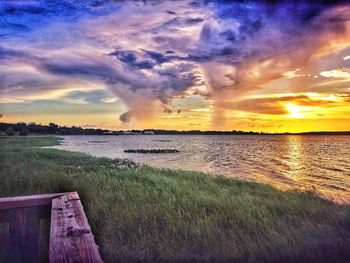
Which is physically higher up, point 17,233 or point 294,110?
point 294,110

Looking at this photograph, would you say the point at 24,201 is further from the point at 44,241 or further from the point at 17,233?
the point at 44,241

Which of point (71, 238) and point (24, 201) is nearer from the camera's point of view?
point (71, 238)

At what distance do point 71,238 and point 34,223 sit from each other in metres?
1.62

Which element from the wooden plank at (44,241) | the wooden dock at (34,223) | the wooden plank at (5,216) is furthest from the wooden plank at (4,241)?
the wooden plank at (44,241)

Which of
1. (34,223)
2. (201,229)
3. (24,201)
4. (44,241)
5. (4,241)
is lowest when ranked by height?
(201,229)

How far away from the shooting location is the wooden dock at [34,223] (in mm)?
2166

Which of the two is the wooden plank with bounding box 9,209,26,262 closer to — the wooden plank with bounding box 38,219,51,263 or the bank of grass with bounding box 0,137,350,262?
the wooden plank with bounding box 38,219,51,263

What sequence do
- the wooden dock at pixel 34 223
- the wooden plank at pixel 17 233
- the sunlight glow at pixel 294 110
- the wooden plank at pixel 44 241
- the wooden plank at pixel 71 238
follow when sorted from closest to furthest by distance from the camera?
the wooden plank at pixel 71 238 < the wooden dock at pixel 34 223 < the wooden plank at pixel 17 233 < the wooden plank at pixel 44 241 < the sunlight glow at pixel 294 110

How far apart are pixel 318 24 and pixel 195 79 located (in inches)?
138

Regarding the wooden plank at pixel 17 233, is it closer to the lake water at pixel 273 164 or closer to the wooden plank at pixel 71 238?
the wooden plank at pixel 71 238

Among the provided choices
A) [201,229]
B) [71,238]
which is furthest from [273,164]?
[71,238]

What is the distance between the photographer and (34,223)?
3361 mm

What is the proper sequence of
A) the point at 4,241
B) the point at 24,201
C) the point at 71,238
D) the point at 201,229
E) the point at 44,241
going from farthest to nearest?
the point at 201,229, the point at 44,241, the point at 4,241, the point at 24,201, the point at 71,238

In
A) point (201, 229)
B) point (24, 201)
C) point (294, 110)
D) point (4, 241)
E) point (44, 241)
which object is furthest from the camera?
point (294, 110)
